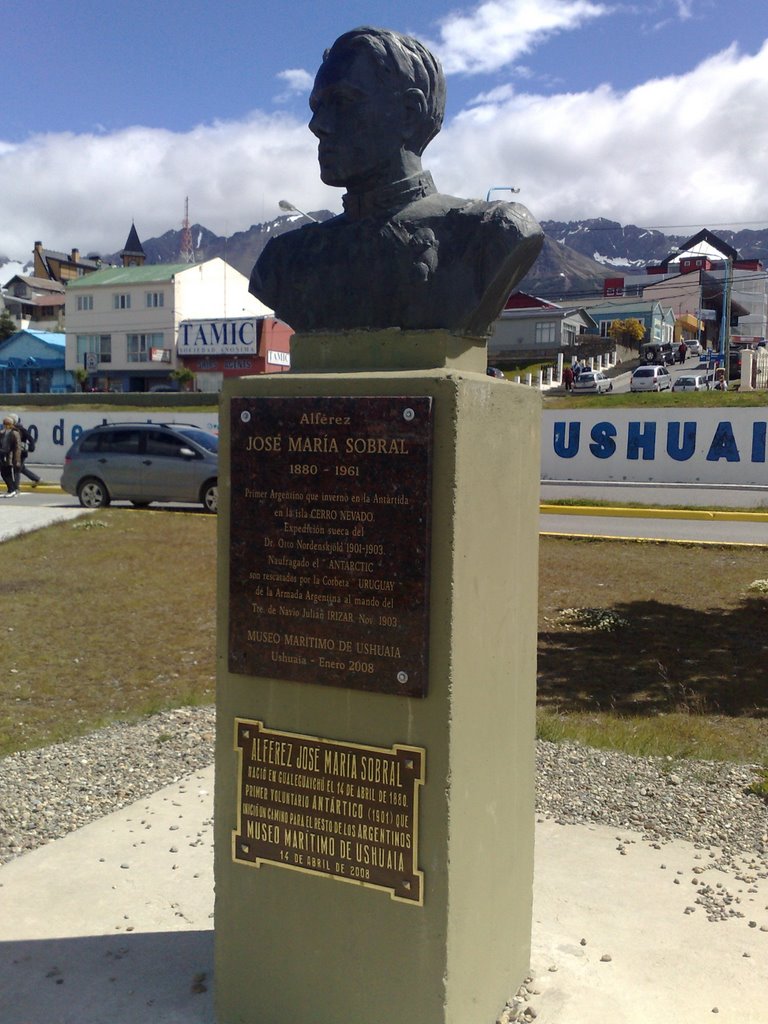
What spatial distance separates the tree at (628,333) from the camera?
70.6 meters

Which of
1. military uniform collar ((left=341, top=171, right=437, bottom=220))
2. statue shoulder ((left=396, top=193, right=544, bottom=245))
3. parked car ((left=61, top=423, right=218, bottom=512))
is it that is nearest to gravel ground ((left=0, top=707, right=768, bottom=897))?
statue shoulder ((left=396, top=193, right=544, bottom=245))

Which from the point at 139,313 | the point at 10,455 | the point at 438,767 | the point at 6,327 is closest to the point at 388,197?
the point at 438,767

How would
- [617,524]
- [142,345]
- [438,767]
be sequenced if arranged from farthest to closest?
[142,345]
[617,524]
[438,767]

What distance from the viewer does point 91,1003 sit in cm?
351

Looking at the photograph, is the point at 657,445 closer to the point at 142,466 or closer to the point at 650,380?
the point at 142,466

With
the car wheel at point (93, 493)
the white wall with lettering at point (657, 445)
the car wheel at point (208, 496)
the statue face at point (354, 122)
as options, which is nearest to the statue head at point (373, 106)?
the statue face at point (354, 122)

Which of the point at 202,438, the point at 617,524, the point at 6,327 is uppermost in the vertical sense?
the point at 6,327

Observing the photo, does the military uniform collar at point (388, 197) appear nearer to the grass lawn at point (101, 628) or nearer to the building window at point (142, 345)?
the grass lawn at point (101, 628)

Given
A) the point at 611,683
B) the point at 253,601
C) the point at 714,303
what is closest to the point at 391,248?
the point at 253,601

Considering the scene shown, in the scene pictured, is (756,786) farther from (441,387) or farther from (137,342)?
(137,342)

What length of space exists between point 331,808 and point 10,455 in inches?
737

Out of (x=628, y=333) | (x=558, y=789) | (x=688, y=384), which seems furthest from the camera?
(x=628, y=333)

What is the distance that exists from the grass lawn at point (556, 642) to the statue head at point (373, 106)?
3860 mm

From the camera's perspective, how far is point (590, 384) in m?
46.7
